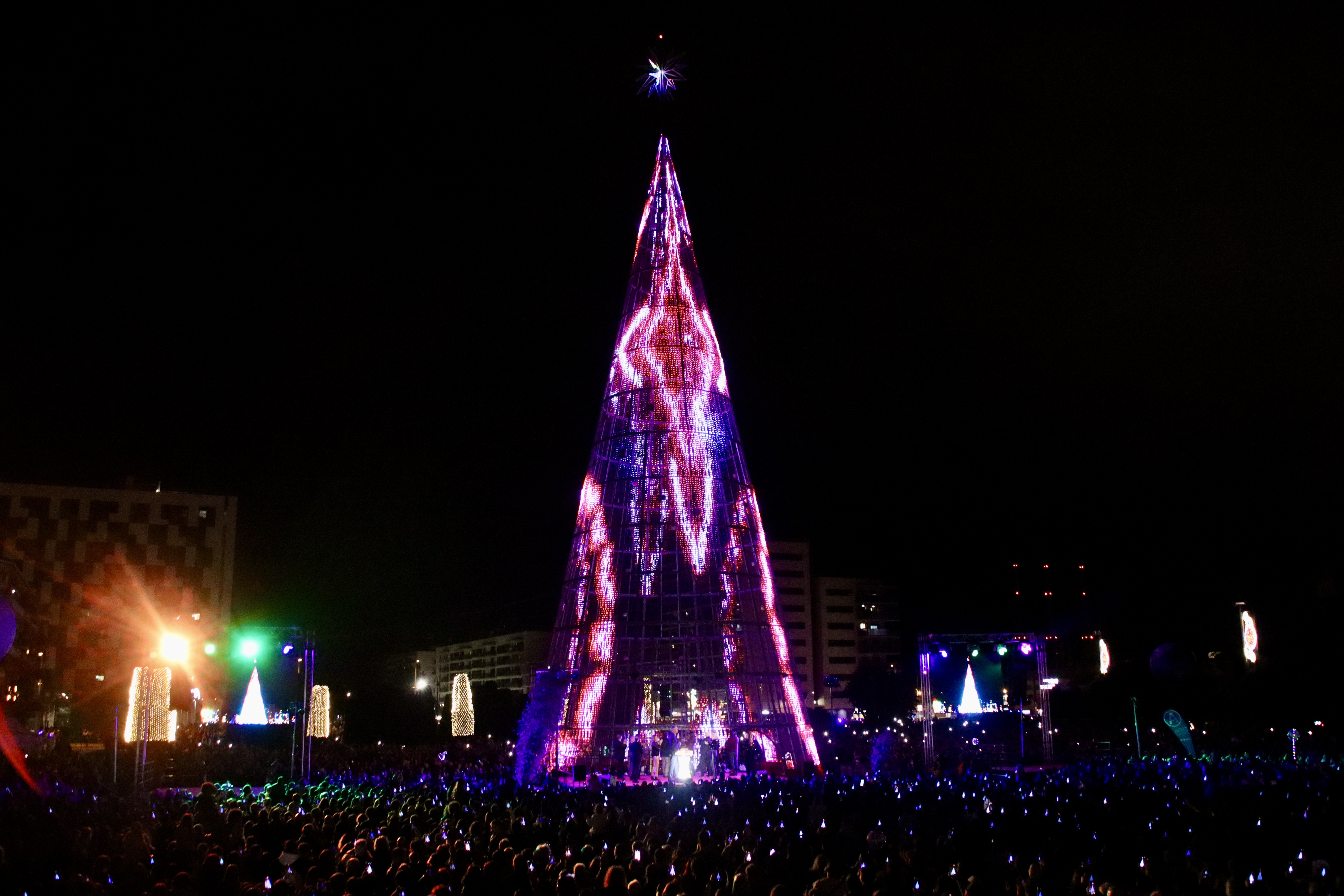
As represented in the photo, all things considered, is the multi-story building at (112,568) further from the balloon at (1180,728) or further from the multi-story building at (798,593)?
the multi-story building at (798,593)

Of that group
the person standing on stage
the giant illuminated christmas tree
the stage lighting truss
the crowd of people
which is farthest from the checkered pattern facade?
the crowd of people

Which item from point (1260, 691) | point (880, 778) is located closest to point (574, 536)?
point (880, 778)

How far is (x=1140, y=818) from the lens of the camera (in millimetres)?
16672

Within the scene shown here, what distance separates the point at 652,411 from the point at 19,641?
2216 cm

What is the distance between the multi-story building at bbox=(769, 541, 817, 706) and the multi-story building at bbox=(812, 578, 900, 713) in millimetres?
1186

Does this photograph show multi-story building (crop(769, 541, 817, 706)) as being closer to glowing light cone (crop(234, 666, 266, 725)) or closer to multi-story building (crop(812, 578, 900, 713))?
multi-story building (crop(812, 578, 900, 713))

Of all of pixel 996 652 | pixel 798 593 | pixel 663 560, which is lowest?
pixel 996 652

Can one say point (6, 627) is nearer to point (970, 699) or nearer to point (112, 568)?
point (112, 568)

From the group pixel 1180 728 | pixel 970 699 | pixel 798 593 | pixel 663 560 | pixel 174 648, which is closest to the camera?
pixel 663 560

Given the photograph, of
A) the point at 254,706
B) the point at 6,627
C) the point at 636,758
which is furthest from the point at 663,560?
the point at 254,706

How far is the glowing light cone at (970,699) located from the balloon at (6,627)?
1794 inches

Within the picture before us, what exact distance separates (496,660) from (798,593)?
36.1 m

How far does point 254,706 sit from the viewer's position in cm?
5919

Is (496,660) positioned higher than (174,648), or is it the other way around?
(174,648)
